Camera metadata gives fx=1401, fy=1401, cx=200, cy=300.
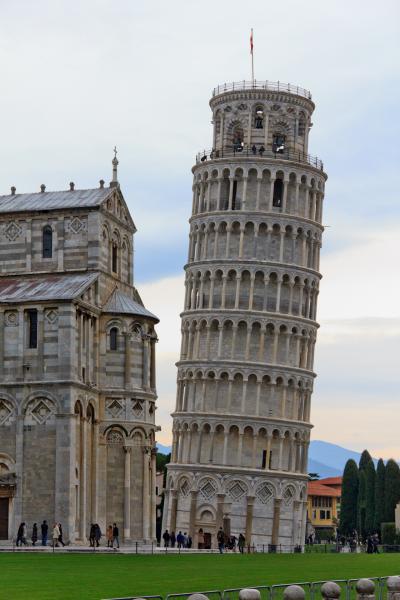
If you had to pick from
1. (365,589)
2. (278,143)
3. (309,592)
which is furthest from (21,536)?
(278,143)

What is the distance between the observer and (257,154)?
11431 cm

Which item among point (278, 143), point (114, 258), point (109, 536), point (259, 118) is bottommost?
point (109, 536)

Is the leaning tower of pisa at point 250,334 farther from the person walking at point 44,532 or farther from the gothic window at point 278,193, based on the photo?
the person walking at point 44,532

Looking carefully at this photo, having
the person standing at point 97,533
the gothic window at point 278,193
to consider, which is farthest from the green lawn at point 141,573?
the gothic window at point 278,193

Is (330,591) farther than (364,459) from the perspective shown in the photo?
No

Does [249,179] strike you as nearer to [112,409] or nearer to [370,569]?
[112,409]

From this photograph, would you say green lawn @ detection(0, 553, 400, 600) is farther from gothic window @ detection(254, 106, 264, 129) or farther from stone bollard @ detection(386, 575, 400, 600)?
gothic window @ detection(254, 106, 264, 129)

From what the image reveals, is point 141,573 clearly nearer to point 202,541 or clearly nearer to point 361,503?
point 202,541

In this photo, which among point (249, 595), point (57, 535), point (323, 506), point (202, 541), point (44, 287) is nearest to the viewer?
point (249, 595)

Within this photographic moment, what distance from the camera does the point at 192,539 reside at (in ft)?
358

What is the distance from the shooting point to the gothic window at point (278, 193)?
114250 millimetres

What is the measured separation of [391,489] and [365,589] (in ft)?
346

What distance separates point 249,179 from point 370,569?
6317 cm

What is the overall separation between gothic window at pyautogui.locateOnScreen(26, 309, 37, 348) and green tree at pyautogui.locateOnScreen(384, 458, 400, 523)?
70.0 metres
